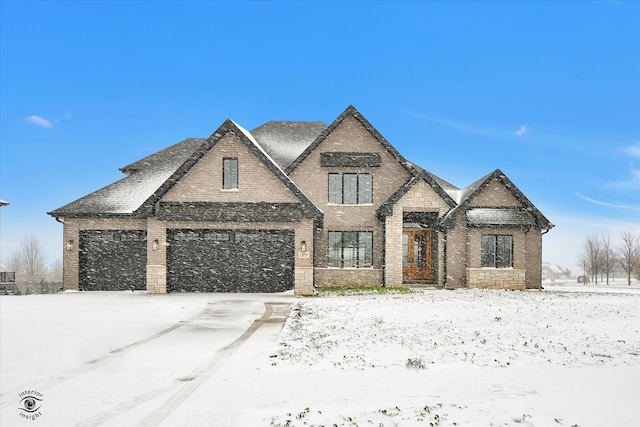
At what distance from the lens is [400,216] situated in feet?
80.0

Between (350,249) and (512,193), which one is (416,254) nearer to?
(350,249)

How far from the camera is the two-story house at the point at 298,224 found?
20859mm

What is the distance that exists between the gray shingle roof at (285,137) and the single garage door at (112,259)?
830 cm

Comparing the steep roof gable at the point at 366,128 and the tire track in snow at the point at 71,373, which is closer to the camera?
the tire track in snow at the point at 71,373

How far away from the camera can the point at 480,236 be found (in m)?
24.8

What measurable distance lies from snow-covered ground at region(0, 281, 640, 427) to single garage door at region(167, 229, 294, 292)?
25.2ft

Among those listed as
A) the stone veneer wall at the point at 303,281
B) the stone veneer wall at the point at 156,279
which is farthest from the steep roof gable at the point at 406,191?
the stone veneer wall at the point at 156,279

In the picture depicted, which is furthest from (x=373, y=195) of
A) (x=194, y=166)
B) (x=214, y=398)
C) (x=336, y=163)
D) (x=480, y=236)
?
(x=214, y=398)

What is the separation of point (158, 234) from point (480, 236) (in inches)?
602

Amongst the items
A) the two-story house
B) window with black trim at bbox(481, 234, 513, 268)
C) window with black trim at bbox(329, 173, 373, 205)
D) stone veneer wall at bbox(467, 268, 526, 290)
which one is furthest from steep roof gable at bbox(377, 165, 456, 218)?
stone veneer wall at bbox(467, 268, 526, 290)

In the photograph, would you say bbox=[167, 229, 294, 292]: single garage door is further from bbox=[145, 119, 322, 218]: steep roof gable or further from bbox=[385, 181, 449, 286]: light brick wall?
bbox=[385, 181, 449, 286]: light brick wall

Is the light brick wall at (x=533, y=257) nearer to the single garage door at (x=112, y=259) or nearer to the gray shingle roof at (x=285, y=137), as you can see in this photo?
the gray shingle roof at (x=285, y=137)

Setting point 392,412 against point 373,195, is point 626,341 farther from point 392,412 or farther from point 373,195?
point 373,195

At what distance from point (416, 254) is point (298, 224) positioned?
326 inches
